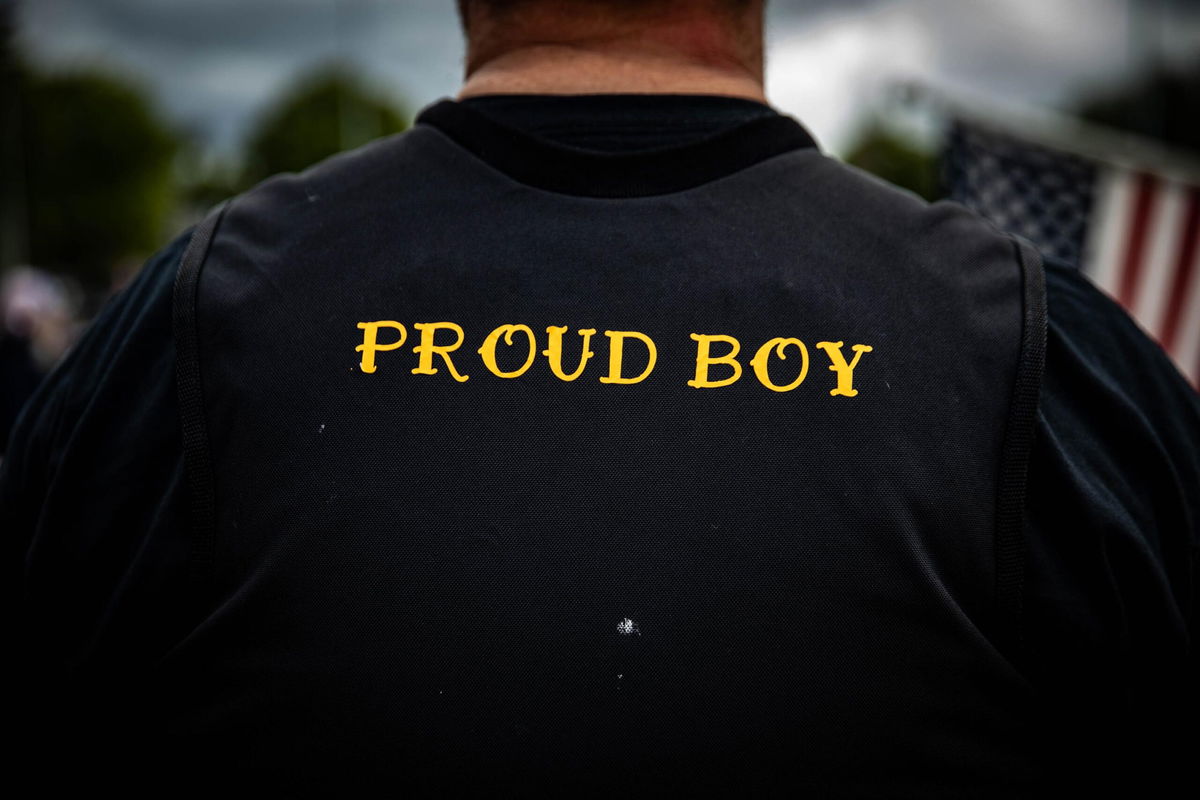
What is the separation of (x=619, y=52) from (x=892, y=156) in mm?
54102

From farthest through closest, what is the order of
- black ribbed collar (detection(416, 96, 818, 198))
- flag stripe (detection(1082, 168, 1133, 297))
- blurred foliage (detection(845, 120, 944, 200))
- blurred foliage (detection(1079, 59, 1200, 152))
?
blurred foliage (detection(845, 120, 944, 200))
blurred foliage (detection(1079, 59, 1200, 152))
flag stripe (detection(1082, 168, 1133, 297))
black ribbed collar (detection(416, 96, 818, 198))

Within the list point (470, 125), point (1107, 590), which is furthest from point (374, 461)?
point (1107, 590)

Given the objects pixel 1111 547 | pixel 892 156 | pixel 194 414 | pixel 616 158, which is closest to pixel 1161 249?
pixel 1111 547

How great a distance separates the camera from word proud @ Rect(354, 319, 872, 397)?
1190 millimetres

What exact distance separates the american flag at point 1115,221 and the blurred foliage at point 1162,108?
27954 millimetres

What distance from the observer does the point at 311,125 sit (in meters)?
52.3

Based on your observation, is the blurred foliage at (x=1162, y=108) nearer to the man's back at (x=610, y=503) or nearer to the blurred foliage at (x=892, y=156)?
the blurred foliage at (x=892, y=156)

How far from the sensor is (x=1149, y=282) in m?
4.64

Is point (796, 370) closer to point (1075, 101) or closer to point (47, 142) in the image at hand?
point (1075, 101)

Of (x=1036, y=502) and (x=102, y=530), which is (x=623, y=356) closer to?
(x=1036, y=502)

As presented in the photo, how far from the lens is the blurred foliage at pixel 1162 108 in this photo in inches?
1183

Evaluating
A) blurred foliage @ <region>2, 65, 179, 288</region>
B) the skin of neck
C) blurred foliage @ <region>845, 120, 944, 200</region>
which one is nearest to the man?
the skin of neck

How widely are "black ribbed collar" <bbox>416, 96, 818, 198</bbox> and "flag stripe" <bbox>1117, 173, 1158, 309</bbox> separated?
12.5ft

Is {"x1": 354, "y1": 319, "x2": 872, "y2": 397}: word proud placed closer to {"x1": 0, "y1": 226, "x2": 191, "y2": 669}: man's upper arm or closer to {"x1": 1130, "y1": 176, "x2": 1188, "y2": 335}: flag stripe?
{"x1": 0, "y1": 226, "x2": 191, "y2": 669}: man's upper arm
